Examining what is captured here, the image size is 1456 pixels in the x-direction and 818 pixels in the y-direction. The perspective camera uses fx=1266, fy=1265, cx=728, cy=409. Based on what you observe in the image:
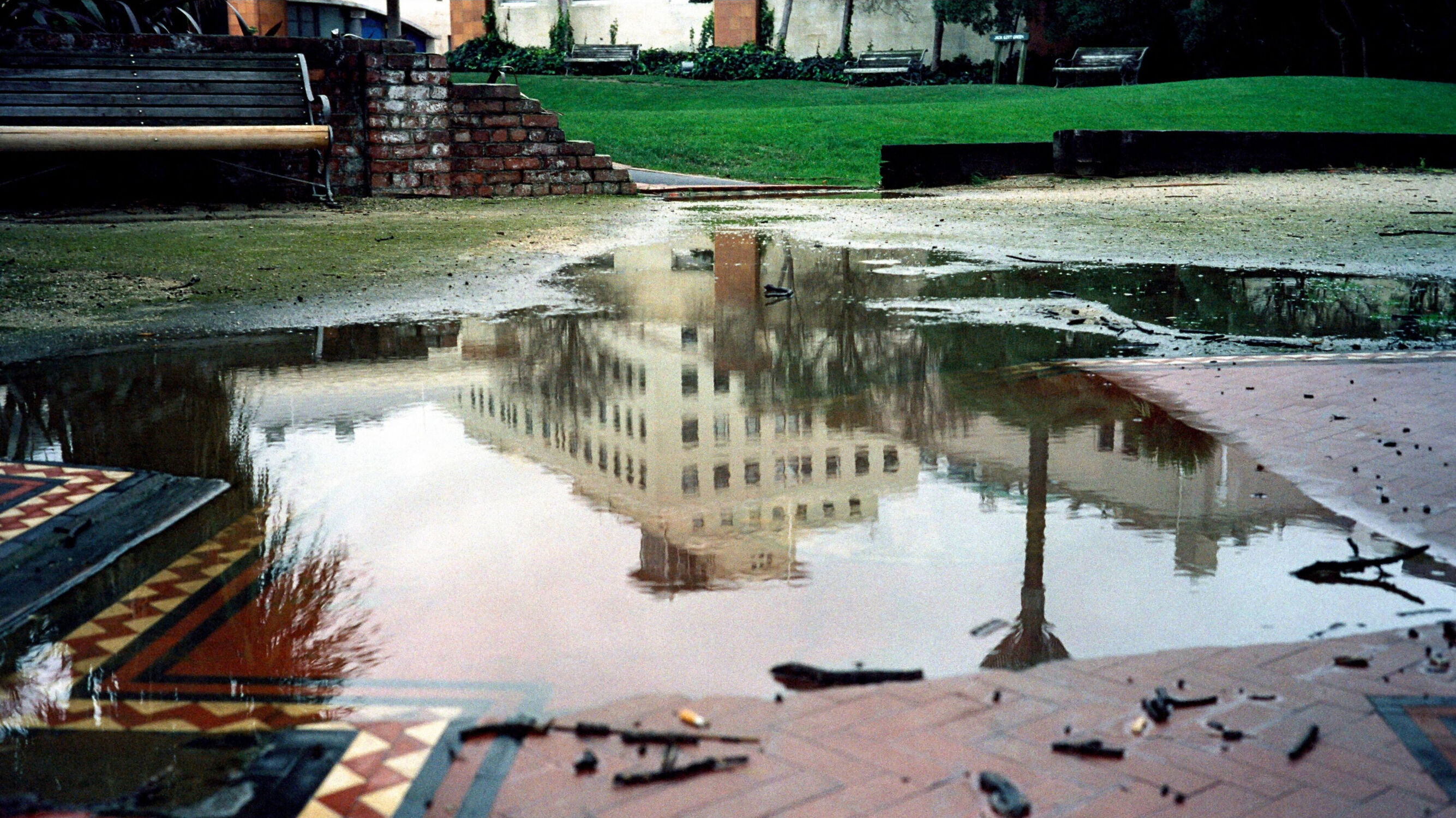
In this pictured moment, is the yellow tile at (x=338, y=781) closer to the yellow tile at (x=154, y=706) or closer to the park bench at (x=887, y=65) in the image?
the yellow tile at (x=154, y=706)

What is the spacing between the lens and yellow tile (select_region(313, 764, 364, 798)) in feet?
7.22

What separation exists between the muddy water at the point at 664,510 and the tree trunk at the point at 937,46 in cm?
3574

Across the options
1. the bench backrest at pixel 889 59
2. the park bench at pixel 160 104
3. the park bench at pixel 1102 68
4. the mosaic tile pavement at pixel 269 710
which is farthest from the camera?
the bench backrest at pixel 889 59

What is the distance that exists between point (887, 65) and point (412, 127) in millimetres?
26898

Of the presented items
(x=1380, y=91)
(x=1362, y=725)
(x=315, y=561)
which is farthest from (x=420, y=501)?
(x=1380, y=91)

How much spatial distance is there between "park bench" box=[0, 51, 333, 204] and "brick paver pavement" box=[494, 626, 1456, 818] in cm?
1065

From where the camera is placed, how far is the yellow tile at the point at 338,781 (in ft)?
7.22

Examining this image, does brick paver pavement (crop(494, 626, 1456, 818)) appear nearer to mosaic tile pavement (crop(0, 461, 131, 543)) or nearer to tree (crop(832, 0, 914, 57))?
mosaic tile pavement (crop(0, 461, 131, 543))

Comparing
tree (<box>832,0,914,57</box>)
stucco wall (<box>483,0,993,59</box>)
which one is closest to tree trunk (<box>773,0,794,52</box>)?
tree (<box>832,0,914,57</box>)

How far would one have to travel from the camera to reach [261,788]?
220cm

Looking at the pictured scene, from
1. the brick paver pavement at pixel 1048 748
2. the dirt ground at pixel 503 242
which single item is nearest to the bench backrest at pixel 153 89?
the dirt ground at pixel 503 242

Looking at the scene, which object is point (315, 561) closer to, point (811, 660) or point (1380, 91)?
point (811, 660)

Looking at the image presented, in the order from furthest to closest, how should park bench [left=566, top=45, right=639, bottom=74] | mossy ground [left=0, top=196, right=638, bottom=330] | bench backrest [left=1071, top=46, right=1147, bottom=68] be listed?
park bench [left=566, top=45, right=639, bottom=74] → bench backrest [left=1071, top=46, right=1147, bottom=68] → mossy ground [left=0, top=196, right=638, bottom=330]

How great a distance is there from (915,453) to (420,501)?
1.64 m
